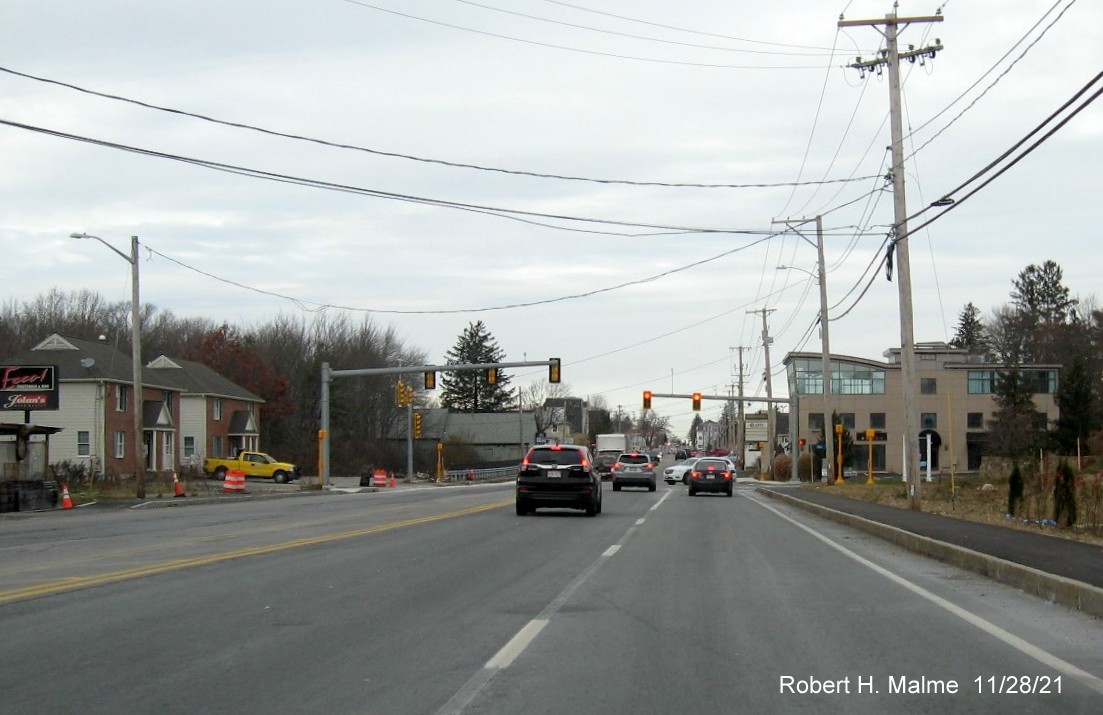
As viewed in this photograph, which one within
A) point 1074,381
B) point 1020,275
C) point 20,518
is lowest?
point 20,518

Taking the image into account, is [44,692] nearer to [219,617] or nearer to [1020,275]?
[219,617]

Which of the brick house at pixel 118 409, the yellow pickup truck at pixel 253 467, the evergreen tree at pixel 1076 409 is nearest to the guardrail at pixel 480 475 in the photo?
the yellow pickup truck at pixel 253 467

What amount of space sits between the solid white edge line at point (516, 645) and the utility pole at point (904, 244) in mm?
19826

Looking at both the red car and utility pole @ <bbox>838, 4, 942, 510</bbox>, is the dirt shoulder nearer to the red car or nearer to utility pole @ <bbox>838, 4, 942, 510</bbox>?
utility pole @ <bbox>838, 4, 942, 510</bbox>

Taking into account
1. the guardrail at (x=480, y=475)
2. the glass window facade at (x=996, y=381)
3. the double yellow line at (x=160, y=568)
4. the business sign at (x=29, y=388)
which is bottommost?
the guardrail at (x=480, y=475)

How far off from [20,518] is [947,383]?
84.1 meters

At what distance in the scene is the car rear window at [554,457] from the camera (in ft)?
85.4

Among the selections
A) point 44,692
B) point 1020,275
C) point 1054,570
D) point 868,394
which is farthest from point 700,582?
point 1020,275

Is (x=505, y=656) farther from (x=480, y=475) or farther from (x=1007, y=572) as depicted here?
(x=480, y=475)

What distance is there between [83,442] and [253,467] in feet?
36.3

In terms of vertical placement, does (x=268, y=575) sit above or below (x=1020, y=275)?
below

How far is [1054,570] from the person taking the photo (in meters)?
12.3

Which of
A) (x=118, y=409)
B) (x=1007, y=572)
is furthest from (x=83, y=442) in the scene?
(x=1007, y=572)

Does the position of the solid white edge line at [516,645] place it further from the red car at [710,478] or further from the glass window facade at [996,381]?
the glass window facade at [996,381]
